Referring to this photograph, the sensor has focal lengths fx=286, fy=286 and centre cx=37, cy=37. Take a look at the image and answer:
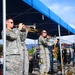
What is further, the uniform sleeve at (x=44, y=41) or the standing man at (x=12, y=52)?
the uniform sleeve at (x=44, y=41)

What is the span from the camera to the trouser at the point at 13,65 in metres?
5.39

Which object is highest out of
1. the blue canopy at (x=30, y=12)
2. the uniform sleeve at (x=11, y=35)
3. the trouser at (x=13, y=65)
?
the blue canopy at (x=30, y=12)

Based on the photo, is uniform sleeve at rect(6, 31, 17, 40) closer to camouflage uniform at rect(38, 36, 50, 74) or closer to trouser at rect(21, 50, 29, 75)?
trouser at rect(21, 50, 29, 75)

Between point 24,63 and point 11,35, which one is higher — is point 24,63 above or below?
below

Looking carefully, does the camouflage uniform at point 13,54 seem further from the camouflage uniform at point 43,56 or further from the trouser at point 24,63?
the camouflage uniform at point 43,56

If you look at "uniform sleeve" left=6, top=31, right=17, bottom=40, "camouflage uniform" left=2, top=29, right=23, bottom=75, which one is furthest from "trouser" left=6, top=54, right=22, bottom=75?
"uniform sleeve" left=6, top=31, right=17, bottom=40

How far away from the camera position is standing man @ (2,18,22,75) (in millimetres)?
Result: 5395

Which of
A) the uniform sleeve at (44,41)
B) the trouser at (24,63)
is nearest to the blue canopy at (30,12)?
the uniform sleeve at (44,41)

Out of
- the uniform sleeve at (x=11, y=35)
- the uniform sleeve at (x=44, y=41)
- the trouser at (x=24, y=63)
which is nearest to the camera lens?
the uniform sleeve at (x=11, y=35)

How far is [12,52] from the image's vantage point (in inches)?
215

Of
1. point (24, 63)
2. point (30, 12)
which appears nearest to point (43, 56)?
point (30, 12)

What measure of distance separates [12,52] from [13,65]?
0.81 ft

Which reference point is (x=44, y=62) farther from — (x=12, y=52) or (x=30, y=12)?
(x=12, y=52)

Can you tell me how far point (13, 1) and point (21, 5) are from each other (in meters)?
0.37
